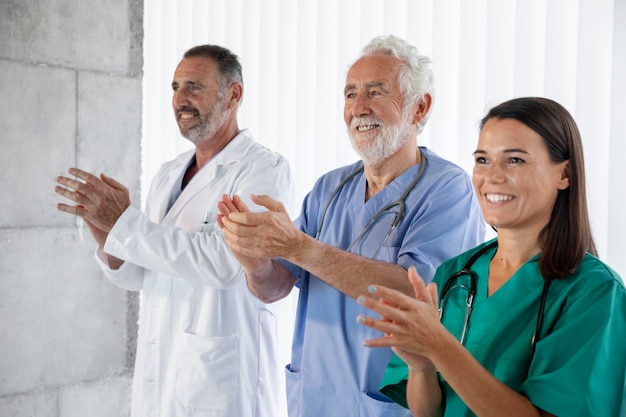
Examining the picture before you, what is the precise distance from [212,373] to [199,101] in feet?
2.90

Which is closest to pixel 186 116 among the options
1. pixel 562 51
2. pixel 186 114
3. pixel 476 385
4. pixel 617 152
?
pixel 186 114

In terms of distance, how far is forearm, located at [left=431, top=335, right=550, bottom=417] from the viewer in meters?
1.12

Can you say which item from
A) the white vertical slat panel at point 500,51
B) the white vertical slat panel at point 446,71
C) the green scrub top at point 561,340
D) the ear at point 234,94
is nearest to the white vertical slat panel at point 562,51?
the white vertical slat panel at point 500,51

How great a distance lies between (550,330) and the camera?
3.85ft

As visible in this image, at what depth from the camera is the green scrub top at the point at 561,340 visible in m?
1.10

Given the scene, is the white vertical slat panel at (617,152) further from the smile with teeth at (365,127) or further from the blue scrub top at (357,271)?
the smile with teeth at (365,127)

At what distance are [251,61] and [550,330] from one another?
6.68 ft

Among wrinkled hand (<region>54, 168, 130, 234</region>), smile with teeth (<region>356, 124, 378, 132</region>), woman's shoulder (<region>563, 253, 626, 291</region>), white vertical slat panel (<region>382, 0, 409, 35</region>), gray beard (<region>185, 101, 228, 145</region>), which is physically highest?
white vertical slat panel (<region>382, 0, 409, 35</region>)

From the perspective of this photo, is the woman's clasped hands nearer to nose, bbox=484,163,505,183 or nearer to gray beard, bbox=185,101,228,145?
nose, bbox=484,163,505,183

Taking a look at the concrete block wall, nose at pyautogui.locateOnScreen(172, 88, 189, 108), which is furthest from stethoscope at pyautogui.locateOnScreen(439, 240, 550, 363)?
the concrete block wall

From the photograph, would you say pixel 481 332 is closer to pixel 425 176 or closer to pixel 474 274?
pixel 474 274

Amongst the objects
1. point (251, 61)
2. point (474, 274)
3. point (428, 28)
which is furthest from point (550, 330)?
point (251, 61)

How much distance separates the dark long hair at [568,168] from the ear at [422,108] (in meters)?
0.61

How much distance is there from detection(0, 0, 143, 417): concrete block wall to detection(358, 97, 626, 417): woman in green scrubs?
2.17 m
